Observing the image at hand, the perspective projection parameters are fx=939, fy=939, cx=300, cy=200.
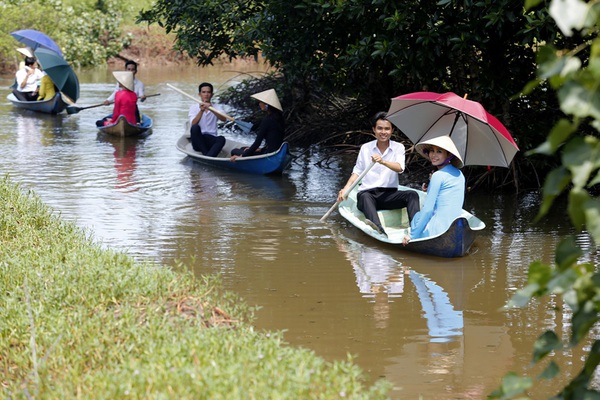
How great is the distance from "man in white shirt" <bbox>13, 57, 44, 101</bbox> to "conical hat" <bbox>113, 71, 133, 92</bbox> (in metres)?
4.82

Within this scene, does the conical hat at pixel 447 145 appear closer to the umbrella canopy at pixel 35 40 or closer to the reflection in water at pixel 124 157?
the reflection in water at pixel 124 157

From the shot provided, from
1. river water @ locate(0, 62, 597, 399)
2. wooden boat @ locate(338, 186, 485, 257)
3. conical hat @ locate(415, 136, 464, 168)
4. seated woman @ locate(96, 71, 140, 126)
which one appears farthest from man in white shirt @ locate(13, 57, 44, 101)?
conical hat @ locate(415, 136, 464, 168)

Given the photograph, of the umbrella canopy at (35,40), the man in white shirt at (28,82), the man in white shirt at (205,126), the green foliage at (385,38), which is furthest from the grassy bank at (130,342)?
the man in white shirt at (28,82)

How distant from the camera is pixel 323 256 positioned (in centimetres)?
882

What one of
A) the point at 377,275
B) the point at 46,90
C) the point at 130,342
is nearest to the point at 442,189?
the point at 377,275

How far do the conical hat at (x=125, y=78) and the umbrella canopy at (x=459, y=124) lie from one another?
28.3 feet

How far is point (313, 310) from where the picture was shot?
7.00 meters

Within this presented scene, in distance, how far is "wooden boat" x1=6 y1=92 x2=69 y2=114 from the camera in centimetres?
2053

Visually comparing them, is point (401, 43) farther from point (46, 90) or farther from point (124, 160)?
point (46, 90)

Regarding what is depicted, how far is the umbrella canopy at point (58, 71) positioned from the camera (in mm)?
19969

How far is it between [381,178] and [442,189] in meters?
1.49

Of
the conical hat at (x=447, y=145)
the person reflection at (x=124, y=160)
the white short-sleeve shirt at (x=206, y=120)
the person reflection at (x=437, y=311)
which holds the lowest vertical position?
the person reflection at (x=437, y=311)

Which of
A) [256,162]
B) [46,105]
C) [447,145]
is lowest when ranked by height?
[256,162]

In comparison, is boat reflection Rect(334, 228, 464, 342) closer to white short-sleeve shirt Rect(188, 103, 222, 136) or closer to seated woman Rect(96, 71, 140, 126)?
white short-sleeve shirt Rect(188, 103, 222, 136)
